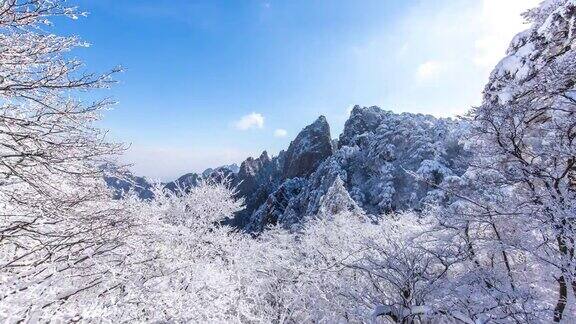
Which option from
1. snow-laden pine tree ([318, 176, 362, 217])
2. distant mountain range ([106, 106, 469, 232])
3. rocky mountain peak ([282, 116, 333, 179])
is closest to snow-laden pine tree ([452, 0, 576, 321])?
snow-laden pine tree ([318, 176, 362, 217])

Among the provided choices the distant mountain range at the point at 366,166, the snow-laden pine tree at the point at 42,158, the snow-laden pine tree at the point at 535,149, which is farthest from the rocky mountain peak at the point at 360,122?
the snow-laden pine tree at the point at 42,158

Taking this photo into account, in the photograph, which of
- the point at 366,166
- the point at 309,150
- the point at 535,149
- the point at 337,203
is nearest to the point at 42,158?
the point at 535,149

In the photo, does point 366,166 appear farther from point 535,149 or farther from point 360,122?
point 535,149

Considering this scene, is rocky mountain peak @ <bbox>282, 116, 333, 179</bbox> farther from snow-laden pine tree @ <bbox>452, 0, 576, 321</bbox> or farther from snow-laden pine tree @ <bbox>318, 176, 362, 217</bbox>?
snow-laden pine tree @ <bbox>452, 0, 576, 321</bbox>

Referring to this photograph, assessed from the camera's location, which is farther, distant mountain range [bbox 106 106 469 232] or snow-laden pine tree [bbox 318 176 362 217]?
distant mountain range [bbox 106 106 469 232]

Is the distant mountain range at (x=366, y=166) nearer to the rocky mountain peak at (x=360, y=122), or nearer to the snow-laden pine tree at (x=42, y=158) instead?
the rocky mountain peak at (x=360, y=122)

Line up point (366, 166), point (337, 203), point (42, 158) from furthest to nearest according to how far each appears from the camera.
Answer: point (366, 166), point (337, 203), point (42, 158)

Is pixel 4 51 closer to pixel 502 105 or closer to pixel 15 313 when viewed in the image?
pixel 15 313

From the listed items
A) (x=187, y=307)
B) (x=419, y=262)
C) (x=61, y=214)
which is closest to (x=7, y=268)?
(x=61, y=214)
